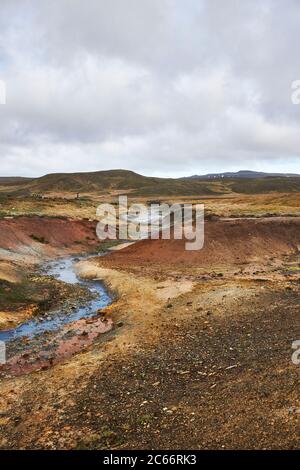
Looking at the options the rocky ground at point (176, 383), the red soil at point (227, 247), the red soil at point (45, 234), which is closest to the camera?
the rocky ground at point (176, 383)

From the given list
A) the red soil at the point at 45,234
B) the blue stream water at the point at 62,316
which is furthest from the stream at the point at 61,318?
the red soil at the point at 45,234

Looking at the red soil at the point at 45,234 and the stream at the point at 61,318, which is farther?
the red soil at the point at 45,234

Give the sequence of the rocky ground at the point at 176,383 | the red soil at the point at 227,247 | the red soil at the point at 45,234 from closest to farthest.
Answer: the rocky ground at the point at 176,383, the red soil at the point at 227,247, the red soil at the point at 45,234

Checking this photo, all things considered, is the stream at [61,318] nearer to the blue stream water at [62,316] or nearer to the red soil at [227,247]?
the blue stream water at [62,316]

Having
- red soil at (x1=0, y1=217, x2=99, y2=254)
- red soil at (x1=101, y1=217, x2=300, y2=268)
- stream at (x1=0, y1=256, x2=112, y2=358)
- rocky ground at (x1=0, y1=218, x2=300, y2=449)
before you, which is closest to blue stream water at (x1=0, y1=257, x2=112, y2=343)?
stream at (x1=0, y1=256, x2=112, y2=358)

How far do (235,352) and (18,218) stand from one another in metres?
39.5

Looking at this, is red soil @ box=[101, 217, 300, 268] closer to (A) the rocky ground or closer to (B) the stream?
(B) the stream

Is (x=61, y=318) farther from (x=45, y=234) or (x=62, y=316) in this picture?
(x=45, y=234)

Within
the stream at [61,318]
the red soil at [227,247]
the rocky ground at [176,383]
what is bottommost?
the stream at [61,318]

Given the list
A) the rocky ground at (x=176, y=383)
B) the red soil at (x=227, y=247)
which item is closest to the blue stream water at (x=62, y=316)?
the rocky ground at (x=176, y=383)

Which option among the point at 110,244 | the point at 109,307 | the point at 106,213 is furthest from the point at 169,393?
the point at 106,213

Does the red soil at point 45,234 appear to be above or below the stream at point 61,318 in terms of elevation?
above

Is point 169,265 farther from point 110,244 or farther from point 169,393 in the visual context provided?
point 169,393

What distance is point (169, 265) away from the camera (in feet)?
117
